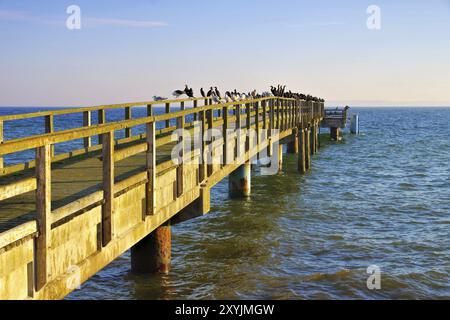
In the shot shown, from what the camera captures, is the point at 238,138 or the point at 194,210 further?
the point at 238,138

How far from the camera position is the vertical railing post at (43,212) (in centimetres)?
Answer: 463

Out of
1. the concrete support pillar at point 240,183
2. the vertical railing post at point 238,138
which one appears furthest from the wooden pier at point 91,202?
the concrete support pillar at point 240,183

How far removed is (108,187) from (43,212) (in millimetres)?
1287

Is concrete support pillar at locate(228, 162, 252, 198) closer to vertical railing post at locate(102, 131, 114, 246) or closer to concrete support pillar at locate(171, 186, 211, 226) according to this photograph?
concrete support pillar at locate(171, 186, 211, 226)

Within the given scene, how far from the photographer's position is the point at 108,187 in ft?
19.6

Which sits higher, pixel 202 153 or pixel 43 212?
pixel 202 153

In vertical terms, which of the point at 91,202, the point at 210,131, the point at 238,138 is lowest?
the point at 91,202

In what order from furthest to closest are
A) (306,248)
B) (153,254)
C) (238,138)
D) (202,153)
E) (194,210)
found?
(306,248) → (238,138) → (153,254) → (194,210) → (202,153)

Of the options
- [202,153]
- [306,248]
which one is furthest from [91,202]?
[306,248]

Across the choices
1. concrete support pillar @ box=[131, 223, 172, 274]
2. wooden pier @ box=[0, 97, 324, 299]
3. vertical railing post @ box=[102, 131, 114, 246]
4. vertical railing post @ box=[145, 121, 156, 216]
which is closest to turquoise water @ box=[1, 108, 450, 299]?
concrete support pillar @ box=[131, 223, 172, 274]

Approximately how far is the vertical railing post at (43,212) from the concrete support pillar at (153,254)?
5.48 m

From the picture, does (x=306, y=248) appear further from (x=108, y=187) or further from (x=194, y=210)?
(x=108, y=187)

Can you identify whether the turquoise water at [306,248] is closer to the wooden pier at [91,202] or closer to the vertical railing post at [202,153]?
the wooden pier at [91,202]

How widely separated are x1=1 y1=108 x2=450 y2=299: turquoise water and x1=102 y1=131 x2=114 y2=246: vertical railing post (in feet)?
12.9
